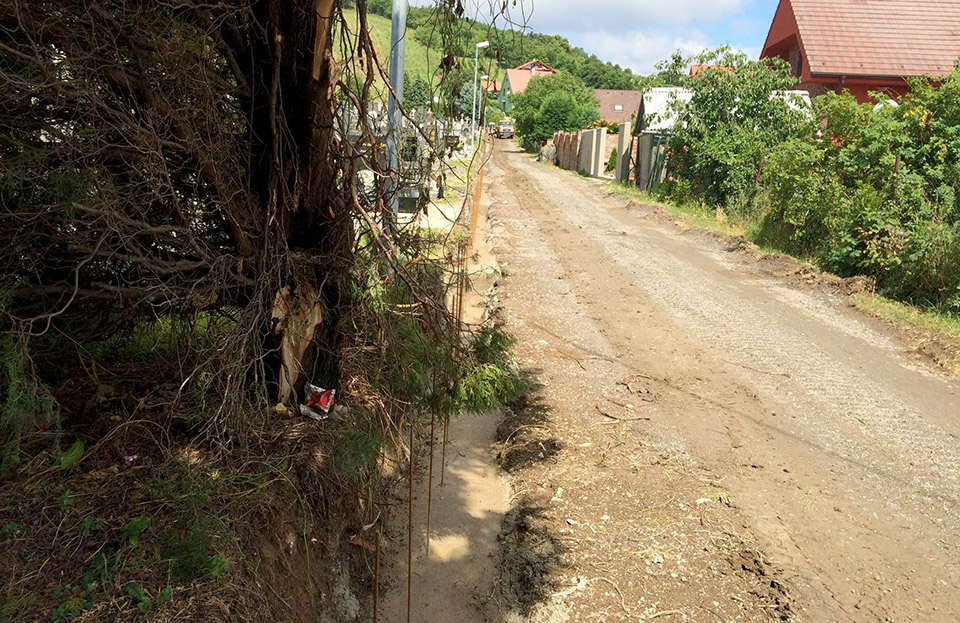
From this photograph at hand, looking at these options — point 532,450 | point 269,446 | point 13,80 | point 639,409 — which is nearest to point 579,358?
point 639,409

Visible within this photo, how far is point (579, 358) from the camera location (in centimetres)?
771

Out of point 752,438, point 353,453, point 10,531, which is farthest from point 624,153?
point 10,531

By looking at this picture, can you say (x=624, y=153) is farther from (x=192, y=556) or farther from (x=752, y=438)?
(x=192, y=556)

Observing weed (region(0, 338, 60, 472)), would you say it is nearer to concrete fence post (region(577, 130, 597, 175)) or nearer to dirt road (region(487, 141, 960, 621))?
dirt road (region(487, 141, 960, 621))

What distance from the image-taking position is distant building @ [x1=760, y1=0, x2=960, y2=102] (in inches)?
821

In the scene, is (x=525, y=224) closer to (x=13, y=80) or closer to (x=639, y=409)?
(x=639, y=409)

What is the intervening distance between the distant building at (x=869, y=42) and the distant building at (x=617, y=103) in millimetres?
55154

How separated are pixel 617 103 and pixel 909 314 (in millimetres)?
76102

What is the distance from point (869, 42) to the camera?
21406mm

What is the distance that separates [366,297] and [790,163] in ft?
36.3

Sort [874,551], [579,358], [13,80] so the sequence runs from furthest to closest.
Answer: [579,358] → [874,551] → [13,80]

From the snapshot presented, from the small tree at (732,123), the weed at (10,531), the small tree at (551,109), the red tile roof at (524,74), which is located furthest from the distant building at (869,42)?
the red tile roof at (524,74)

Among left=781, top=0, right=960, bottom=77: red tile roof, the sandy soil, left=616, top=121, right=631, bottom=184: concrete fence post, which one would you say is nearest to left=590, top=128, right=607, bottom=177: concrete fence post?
left=616, top=121, right=631, bottom=184: concrete fence post

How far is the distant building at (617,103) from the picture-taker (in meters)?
77.8
